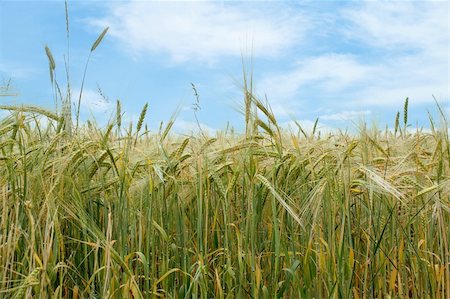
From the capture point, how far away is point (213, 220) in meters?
2.66

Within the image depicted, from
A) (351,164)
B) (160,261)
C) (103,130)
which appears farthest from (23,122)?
(351,164)

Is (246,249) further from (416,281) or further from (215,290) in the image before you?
(416,281)

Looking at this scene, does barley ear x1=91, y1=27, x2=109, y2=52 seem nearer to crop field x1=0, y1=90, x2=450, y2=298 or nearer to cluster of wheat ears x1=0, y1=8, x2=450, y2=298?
cluster of wheat ears x1=0, y1=8, x2=450, y2=298

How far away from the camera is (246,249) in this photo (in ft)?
7.65

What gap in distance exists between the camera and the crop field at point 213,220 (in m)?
2.32

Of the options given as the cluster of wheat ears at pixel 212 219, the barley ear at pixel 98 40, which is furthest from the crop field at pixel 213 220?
the barley ear at pixel 98 40

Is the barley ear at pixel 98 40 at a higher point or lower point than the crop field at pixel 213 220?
higher

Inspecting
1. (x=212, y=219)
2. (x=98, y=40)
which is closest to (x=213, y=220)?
(x=212, y=219)

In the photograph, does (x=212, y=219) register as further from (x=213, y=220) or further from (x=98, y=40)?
(x=98, y=40)

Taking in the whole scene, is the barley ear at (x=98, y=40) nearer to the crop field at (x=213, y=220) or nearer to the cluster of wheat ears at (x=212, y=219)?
the cluster of wheat ears at (x=212, y=219)

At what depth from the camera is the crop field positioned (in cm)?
232

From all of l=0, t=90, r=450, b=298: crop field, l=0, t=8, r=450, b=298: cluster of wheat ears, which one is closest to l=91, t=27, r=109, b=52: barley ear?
l=0, t=8, r=450, b=298: cluster of wheat ears

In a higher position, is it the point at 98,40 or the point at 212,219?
the point at 98,40

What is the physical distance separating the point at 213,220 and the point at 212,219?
0.08 feet
